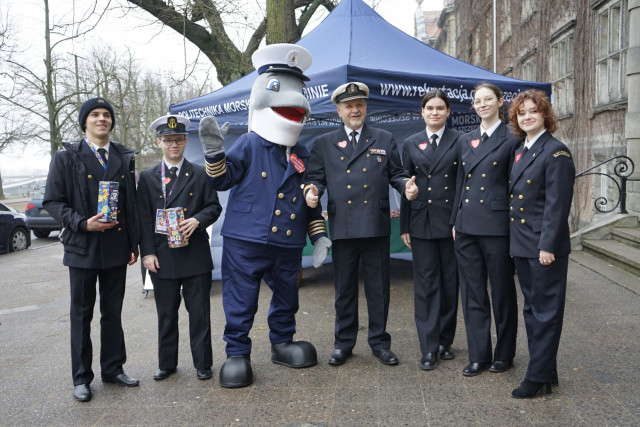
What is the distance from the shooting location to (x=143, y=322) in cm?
613

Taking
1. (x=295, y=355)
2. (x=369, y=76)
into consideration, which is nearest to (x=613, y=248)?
(x=369, y=76)

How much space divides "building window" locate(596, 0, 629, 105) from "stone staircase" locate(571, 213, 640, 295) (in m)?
2.49

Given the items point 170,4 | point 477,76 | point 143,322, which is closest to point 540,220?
point 477,76

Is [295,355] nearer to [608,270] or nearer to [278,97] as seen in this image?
[278,97]

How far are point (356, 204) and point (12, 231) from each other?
1218cm

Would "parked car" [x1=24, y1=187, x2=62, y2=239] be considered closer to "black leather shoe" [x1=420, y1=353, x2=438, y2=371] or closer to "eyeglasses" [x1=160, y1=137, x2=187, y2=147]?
"eyeglasses" [x1=160, y1=137, x2=187, y2=147]

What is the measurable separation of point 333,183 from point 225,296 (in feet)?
3.85

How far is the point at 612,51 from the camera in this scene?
33.6 ft

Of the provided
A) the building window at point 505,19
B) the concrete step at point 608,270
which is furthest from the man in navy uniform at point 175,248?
the building window at point 505,19

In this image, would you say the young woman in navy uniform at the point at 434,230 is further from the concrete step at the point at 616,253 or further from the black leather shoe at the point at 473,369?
the concrete step at the point at 616,253

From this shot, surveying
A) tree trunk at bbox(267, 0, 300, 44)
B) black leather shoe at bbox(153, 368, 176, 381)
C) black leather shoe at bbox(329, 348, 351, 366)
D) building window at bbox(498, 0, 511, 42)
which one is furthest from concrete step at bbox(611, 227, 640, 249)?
building window at bbox(498, 0, 511, 42)

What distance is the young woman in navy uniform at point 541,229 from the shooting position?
347 cm

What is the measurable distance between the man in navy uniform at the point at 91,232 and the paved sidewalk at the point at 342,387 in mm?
301

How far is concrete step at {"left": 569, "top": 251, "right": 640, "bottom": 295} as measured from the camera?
655 centimetres
